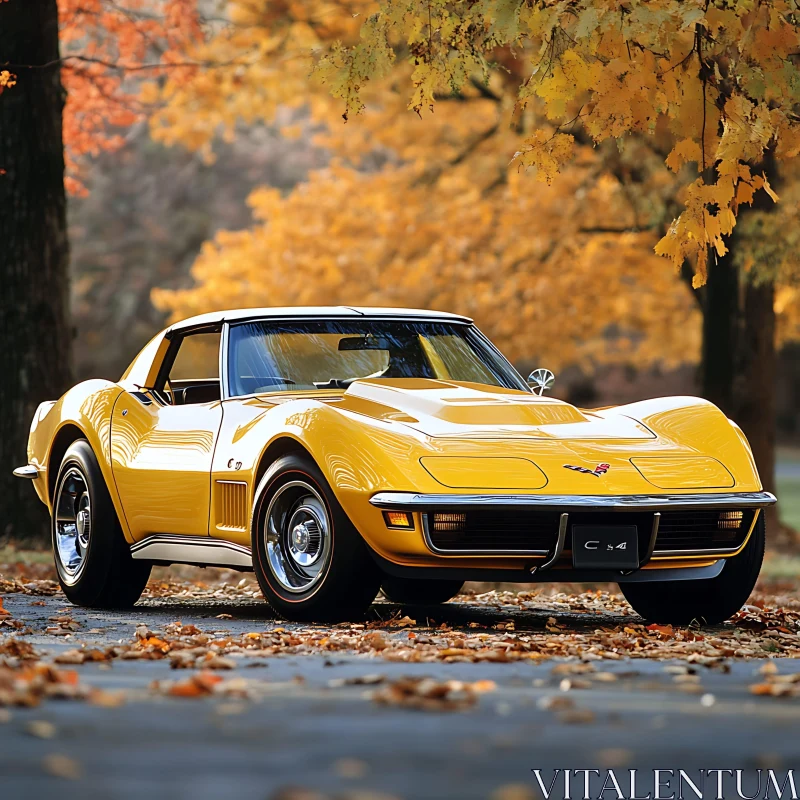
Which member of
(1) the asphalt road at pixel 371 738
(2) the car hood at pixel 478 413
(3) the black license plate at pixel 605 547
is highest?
(2) the car hood at pixel 478 413

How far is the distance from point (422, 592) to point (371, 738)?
543 centimetres

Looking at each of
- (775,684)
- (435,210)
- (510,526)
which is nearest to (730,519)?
(510,526)

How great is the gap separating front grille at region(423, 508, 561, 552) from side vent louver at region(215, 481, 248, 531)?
4.12ft

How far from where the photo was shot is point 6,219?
1354 centimetres

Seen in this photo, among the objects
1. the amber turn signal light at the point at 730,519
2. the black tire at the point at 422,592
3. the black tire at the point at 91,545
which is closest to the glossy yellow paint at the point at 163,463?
the black tire at the point at 91,545

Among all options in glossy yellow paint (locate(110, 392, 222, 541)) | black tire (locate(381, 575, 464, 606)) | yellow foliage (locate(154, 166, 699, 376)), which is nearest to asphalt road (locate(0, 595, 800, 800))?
glossy yellow paint (locate(110, 392, 222, 541))

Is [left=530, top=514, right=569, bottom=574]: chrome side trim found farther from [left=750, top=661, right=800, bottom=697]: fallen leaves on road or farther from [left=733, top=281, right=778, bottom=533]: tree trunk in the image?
[left=733, top=281, right=778, bottom=533]: tree trunk

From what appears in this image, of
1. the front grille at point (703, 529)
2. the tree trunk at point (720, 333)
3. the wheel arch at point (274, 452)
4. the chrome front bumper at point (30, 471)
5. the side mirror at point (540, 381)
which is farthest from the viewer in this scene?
the tree trunk at point (720, 333)

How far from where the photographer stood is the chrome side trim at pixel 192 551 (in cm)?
837

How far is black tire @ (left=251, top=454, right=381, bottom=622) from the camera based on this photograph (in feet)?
24.9

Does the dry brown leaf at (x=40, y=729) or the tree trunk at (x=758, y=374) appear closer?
the dry brown leaf at (x=40, y=729)

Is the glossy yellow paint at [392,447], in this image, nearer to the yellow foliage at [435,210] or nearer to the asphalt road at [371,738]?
the asphalt road at [371,738]

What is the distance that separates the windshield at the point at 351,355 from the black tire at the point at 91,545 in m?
1.14

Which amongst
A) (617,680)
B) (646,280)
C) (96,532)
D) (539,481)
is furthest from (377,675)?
(646,280)
